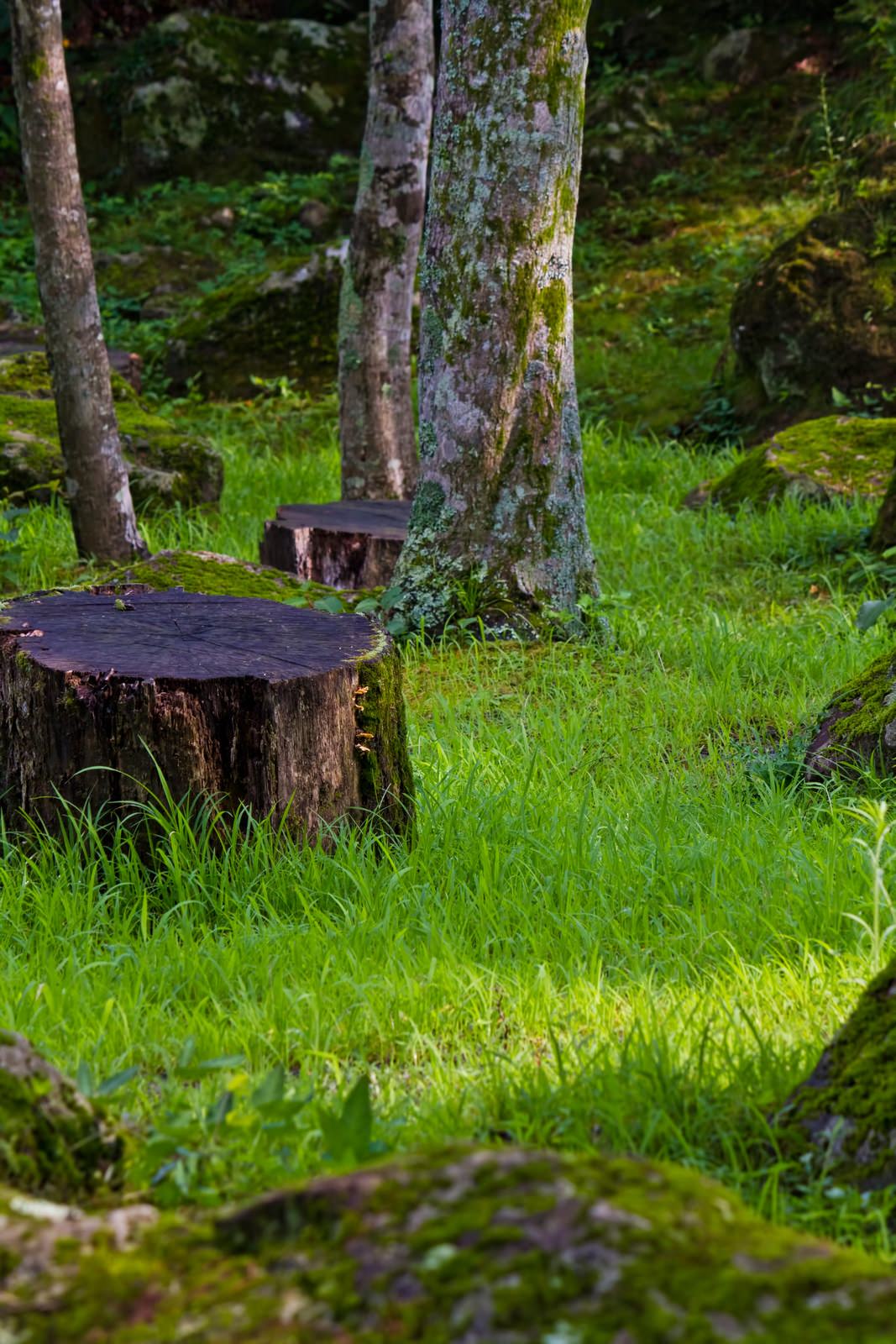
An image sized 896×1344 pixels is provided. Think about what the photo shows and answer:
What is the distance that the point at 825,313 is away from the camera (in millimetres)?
8742

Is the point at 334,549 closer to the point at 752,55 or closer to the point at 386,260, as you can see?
the point at 386,260

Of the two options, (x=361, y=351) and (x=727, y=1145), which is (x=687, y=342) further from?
(x=727, y=1145)

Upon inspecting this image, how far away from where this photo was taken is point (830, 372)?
8.80 m

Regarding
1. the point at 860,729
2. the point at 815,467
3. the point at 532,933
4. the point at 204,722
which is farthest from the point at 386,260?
the point at 532,933

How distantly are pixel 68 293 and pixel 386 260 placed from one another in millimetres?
2230

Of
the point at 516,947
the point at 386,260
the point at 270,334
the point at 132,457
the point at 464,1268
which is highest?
the point at 386,260

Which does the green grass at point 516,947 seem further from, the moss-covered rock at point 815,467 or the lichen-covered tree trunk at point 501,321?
the moss-covered rock at point 815,467

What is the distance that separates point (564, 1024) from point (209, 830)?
119 centimetres

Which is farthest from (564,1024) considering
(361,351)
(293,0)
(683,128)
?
(293,0)

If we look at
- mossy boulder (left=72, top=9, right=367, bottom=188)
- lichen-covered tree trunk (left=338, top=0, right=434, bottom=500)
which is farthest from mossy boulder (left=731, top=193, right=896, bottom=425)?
mossy boulder (left=72, top=9, right=367, bottom=188)

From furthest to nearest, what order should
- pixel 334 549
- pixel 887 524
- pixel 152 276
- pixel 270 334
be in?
1. pixel 152 276
2. pixel 270 334
3. pixel 887 524
4. pixel 334 549

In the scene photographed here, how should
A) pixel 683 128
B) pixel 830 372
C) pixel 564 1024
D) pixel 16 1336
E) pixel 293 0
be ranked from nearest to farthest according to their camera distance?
pixel 16 1336
pixel 564 1024
pixel 830 372
pixel 683 128
pixel 293 0

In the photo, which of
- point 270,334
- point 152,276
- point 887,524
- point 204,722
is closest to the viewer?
point 204,722

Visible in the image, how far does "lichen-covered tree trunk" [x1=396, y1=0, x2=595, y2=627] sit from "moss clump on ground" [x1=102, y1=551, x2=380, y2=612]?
1.62 feet
